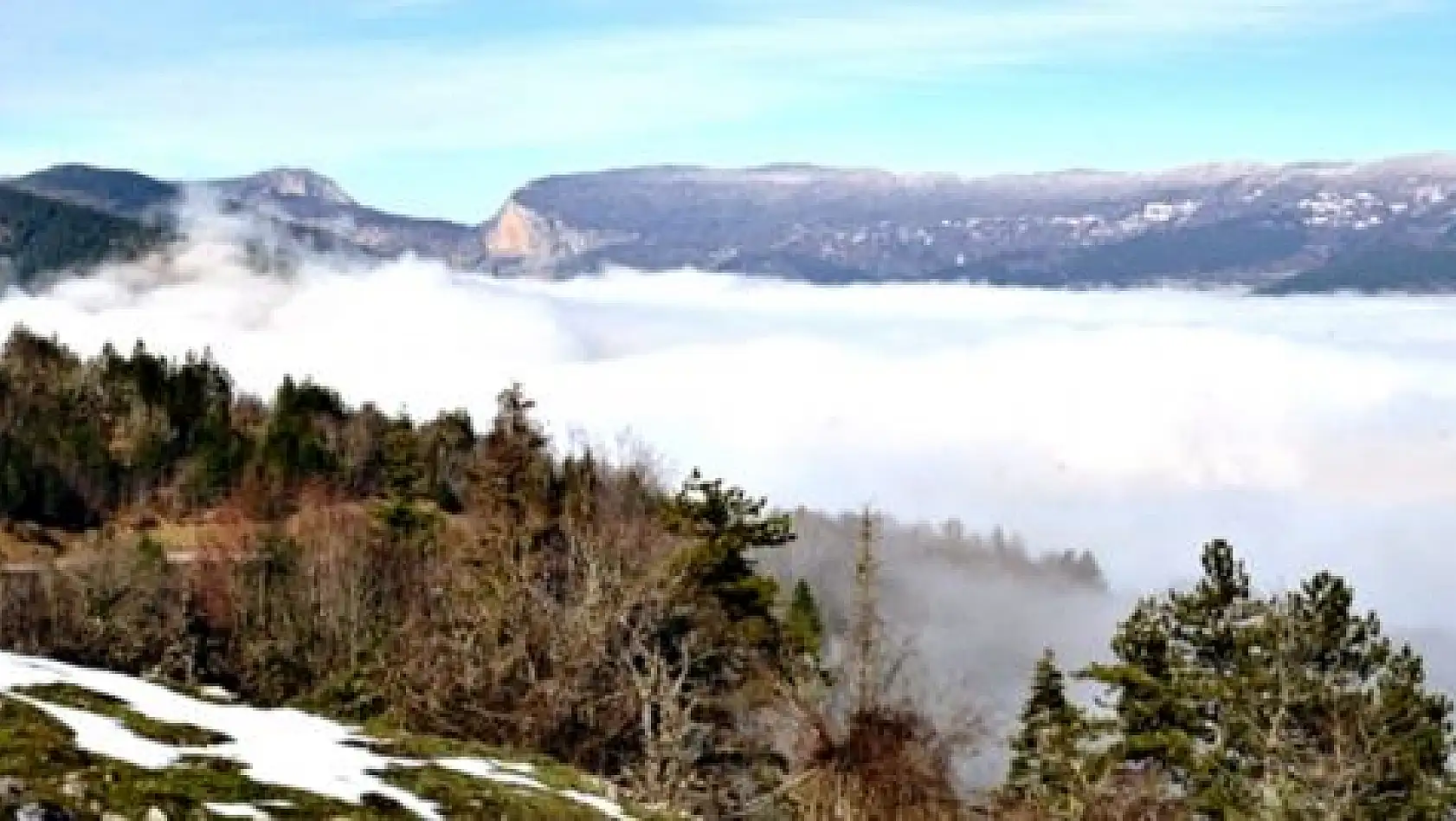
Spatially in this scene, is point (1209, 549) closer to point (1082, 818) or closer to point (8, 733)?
point (1082, 818)

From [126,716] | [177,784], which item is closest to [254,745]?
[126,716]

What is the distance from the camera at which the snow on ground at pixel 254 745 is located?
16469 mm

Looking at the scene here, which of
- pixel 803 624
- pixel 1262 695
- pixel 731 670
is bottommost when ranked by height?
pixel 803 624

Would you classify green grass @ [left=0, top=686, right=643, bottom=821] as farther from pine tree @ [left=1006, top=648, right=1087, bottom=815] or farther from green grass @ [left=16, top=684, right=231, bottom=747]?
pine tree @ [left=1006, top=648, right=1087, bottom=815]

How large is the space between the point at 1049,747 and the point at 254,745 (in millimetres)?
26861

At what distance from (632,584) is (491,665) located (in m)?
5.05

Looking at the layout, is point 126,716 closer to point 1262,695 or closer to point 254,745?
point 254,745

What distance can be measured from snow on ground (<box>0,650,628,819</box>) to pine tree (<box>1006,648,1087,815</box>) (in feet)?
49.0

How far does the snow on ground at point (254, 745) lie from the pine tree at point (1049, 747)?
1493 centimetres

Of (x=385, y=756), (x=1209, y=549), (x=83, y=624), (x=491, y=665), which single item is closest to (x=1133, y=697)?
(x=1209, y=549)

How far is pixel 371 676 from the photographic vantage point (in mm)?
46250

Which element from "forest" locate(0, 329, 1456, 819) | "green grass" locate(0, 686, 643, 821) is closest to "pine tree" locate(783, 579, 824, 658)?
"forest" locate(0, 329, 1456, 819)

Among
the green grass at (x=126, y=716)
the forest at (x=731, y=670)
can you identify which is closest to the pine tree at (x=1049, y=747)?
the forest at (x=731, y=670)

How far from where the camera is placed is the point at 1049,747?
136 ft
